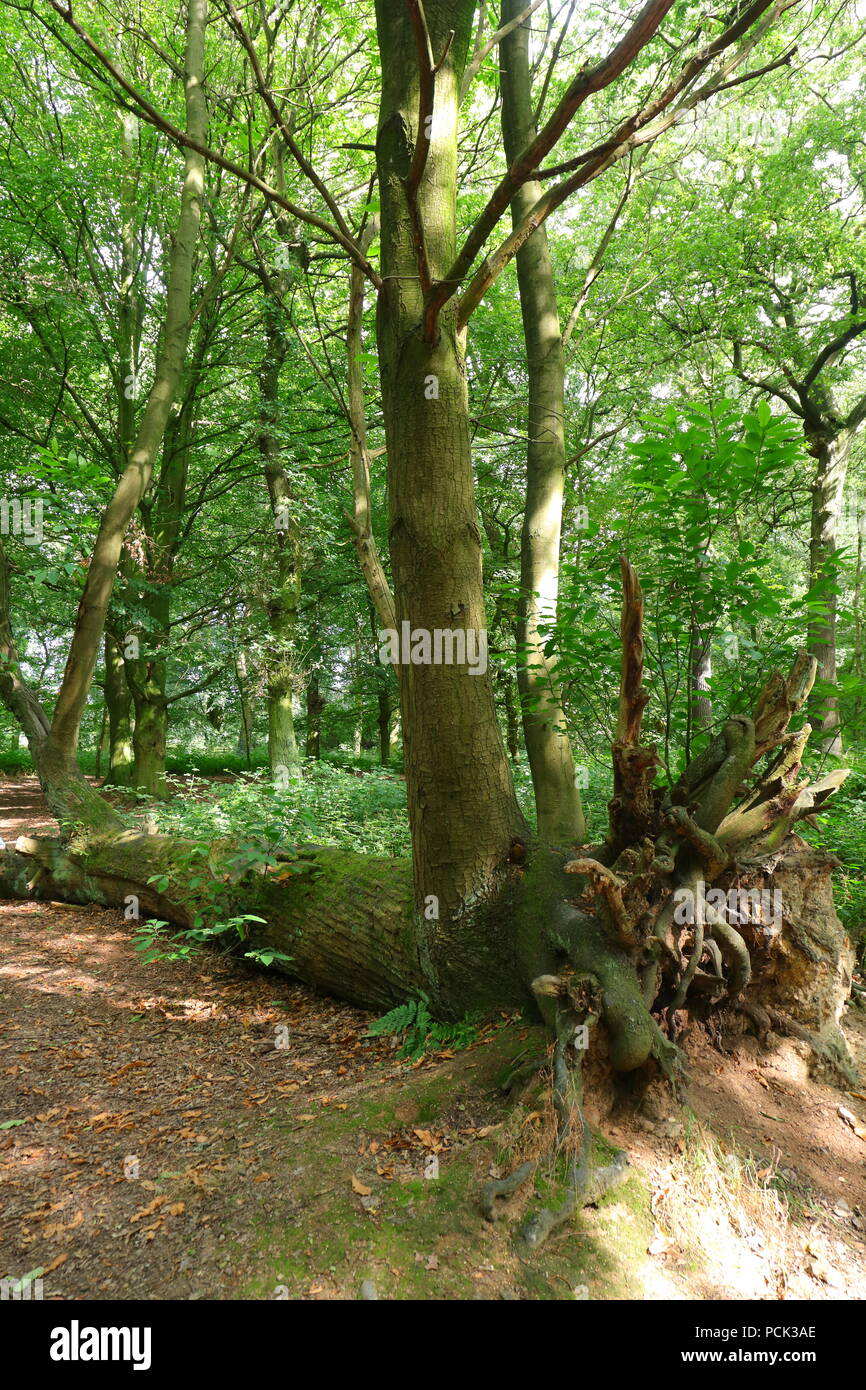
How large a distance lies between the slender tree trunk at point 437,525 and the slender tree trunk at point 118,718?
11.2m

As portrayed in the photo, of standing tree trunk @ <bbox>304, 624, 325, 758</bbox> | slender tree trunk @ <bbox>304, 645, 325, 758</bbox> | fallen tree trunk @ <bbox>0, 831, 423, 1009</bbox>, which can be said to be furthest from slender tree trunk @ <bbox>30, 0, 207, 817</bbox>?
slender tree trunk @ <bbox>304, 645, 325, 758</bbox>

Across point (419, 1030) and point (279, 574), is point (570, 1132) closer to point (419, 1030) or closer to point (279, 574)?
point (419, 1030)

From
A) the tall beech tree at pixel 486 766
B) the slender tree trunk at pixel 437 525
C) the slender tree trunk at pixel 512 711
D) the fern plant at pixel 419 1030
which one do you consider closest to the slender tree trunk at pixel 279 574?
the slender tree trunk at pixel 512 711

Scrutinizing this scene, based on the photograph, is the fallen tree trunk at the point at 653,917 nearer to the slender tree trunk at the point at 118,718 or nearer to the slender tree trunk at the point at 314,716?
the slender tree trunk at the point at 118,718

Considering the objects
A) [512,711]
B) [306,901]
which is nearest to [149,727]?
[512,711]

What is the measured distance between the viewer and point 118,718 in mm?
14039

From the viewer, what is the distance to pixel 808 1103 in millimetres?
3170

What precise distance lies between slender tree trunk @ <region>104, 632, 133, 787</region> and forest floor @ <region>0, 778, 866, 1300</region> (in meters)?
10.0

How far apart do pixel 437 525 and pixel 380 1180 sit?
2805 mm

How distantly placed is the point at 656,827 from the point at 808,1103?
4.52 feet

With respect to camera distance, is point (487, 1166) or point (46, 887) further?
point (46, 887)
